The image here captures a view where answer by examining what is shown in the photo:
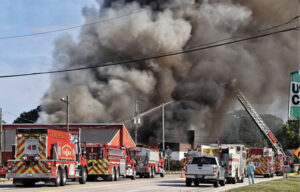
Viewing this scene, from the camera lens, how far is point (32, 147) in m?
27.4

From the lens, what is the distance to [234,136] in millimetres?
141375

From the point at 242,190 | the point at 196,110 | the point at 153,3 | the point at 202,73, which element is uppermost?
the point at 153,3

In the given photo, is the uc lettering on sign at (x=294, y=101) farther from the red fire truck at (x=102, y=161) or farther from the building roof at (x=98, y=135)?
the building roof at (x=98, y=135)

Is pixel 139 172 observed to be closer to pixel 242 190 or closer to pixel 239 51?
pixel 242 190

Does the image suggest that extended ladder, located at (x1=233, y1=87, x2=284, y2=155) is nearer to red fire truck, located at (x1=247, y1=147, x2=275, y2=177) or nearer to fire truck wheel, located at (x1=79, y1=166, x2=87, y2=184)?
red fire truck, located at (x1=247, y1=147, x2=275, y2=177)

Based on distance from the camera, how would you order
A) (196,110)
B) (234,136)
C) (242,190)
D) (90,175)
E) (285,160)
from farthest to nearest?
1. (234,136)
2. (196,110)
3. (285,160)
4. (90,175)
5. (242,190)

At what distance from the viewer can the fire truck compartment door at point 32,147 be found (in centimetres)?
2734

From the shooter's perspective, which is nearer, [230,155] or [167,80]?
[230,155]

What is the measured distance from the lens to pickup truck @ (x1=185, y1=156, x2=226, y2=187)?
94.1 ft

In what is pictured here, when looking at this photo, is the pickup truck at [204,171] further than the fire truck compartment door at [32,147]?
Yes

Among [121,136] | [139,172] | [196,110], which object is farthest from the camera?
[196,110]

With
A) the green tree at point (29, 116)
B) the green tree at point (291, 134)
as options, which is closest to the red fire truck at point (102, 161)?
the green tree at point (29, 116)

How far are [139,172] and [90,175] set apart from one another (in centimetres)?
709

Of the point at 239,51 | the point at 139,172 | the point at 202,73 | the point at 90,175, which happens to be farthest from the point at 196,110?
the point at 90,175
